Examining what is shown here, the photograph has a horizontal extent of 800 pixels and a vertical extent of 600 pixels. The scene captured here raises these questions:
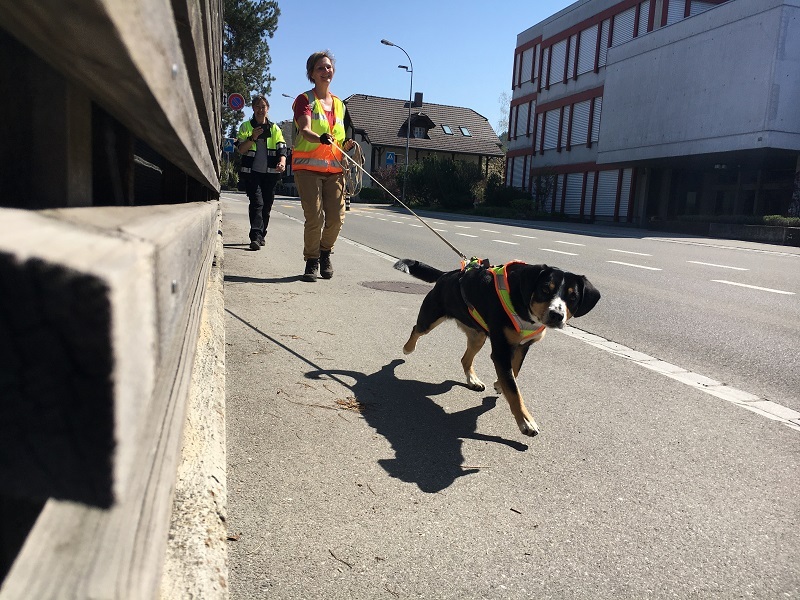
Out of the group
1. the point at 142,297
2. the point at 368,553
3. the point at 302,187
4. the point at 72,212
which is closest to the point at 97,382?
the point at 142,297

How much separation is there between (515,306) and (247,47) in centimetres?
4841

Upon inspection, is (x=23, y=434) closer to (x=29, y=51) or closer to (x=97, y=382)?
(x=97, y=382)

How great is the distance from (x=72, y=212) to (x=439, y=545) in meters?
1.98

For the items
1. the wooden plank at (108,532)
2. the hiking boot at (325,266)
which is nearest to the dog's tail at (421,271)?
the hiking boot at (325,266)

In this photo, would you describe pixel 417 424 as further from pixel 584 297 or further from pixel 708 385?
pixel 708 385

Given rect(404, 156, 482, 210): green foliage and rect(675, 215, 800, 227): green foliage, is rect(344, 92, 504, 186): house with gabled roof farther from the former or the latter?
rect(675, 215, 800, 227): green foliage

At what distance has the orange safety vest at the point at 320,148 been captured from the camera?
7.20 metres

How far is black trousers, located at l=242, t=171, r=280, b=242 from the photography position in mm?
10516

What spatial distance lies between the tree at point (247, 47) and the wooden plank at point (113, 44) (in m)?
44.2

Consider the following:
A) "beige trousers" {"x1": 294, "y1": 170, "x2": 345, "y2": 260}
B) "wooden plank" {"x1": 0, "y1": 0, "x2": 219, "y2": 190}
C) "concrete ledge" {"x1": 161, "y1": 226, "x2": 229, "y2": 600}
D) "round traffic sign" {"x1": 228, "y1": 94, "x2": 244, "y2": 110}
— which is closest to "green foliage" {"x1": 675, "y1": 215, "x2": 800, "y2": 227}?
"round traffic sign" {"x1": 228, "y1": 94, "x2": 244, "y2": 110}

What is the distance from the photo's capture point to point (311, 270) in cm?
782

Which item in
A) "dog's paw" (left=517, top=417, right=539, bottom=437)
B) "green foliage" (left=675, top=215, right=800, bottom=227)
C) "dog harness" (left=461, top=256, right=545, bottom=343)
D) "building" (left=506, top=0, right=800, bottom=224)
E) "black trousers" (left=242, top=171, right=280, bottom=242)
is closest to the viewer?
"dog's paw" (left=517, top=417, right=539, bottom=437)

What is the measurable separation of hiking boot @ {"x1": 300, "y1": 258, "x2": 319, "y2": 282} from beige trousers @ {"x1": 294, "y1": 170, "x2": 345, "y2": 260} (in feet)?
0.19

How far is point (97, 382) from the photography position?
45 cm
